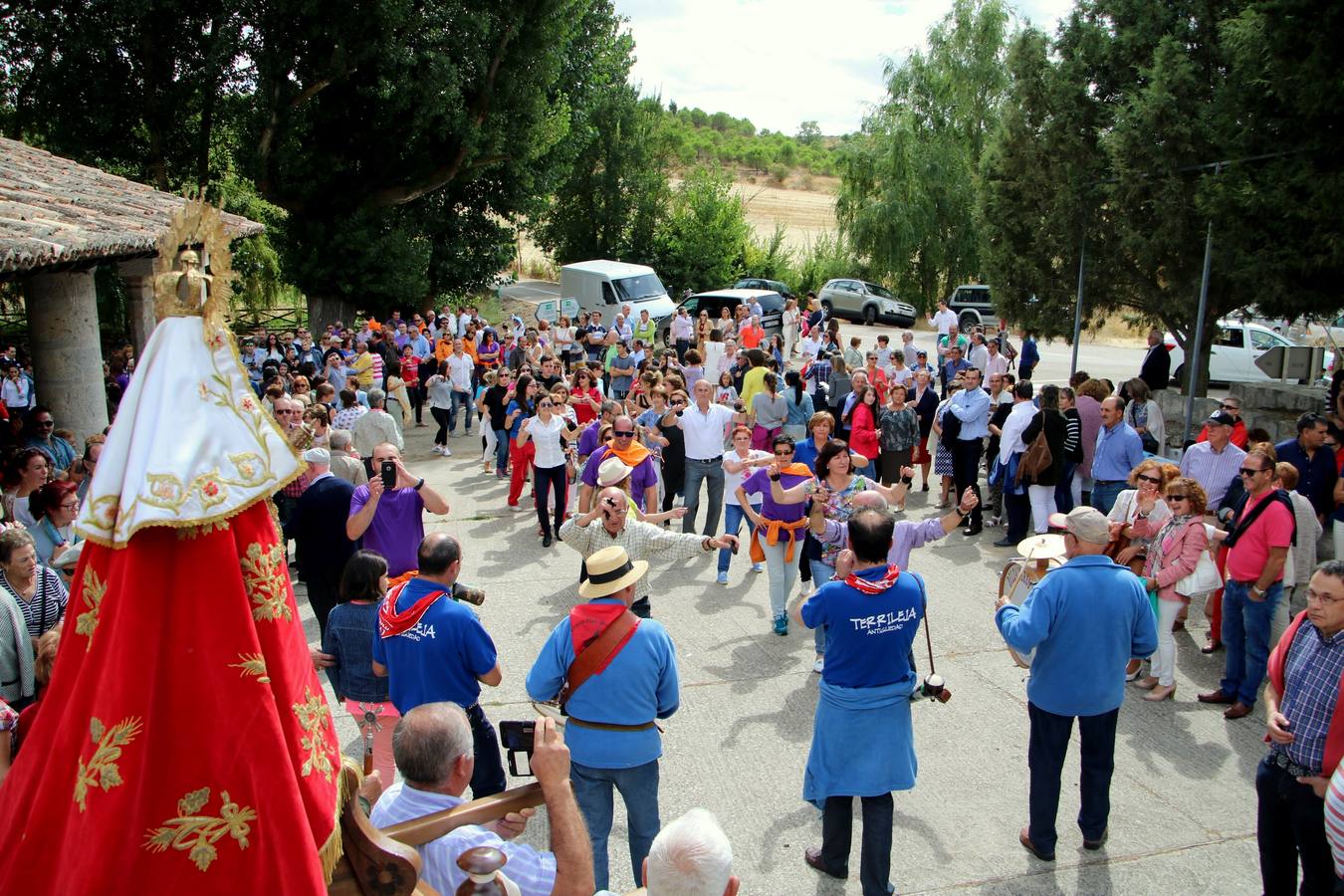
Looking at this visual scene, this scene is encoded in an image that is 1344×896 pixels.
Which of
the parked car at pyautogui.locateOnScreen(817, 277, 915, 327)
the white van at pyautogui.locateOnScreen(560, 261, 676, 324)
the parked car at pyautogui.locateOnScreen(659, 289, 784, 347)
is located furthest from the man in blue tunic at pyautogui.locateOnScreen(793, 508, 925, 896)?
the parked car at pyautogui.locateOnScreen(817, 277, 915, 327)

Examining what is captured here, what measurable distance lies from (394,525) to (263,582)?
4940 millimetres

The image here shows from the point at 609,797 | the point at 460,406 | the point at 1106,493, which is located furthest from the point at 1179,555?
the point at 460,406

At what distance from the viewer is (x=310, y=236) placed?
83.2 ft

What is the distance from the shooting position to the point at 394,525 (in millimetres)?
7266

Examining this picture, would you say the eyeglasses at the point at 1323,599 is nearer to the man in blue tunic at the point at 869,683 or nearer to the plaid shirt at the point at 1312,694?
the plaid shirt at the point at 1312,694

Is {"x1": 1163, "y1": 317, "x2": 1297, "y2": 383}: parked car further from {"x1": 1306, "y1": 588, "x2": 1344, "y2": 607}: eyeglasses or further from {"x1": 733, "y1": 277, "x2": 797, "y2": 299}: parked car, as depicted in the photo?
{"x1": 1306, "y1": 588, "x2": 1344, "y2": 607}: eyeglasses

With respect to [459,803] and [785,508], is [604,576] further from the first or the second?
[785,508]

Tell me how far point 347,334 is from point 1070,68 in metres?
14.2

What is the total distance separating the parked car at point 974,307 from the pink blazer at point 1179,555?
24.1m

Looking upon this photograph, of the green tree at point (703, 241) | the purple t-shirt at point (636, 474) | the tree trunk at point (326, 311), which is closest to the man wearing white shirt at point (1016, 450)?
the purple t-shirt at point (636, 474)

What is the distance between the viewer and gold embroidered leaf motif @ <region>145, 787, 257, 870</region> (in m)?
2.27

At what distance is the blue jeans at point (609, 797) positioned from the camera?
15.7ft

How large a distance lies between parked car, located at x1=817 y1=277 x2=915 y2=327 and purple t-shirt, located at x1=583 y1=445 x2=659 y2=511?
83.8 feet

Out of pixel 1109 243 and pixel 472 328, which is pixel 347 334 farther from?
pixel 1109 243
